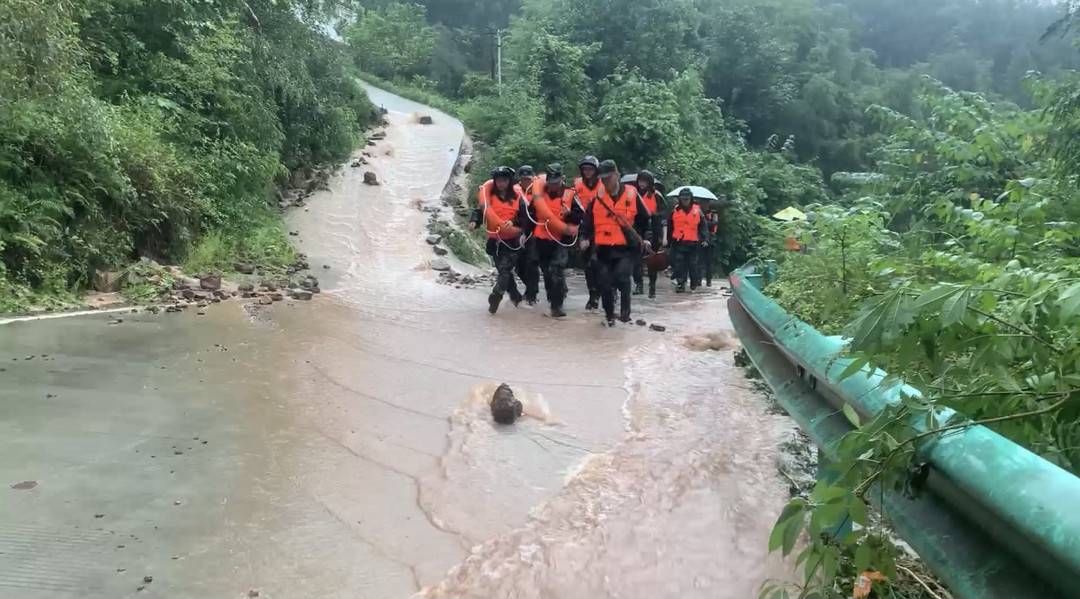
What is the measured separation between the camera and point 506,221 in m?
10.2

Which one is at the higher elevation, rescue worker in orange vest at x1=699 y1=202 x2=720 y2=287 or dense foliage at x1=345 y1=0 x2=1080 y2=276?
dense foliage at x1=345 y1=0 x2=1080 y2=276

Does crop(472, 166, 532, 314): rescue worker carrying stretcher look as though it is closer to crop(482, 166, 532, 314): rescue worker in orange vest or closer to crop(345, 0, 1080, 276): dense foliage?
crop(482, 166, 532, 314): rescue worker in orange vest

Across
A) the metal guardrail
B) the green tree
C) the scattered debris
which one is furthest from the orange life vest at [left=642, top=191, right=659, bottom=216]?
the green tree

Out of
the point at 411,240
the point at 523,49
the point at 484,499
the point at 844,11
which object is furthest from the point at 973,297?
the point at 844,11

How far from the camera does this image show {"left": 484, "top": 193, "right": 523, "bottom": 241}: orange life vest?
1016cm

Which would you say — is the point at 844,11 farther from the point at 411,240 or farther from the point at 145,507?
the point at 145,507

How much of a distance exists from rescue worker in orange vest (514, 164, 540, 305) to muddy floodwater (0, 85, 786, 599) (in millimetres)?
2387

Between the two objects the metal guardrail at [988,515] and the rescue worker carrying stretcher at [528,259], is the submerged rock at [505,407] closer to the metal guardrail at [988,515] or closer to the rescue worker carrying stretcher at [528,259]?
the metal guardrail at [988,515]

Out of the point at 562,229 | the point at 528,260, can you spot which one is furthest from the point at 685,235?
the point at 562,229

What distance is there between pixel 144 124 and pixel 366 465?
928 centimetres

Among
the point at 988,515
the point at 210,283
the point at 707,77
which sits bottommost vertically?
the point at 210,283

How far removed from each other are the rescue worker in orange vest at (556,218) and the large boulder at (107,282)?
4.62 meters

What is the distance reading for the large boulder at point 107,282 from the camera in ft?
30.1

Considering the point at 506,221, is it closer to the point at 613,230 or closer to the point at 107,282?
the point at 613,230
